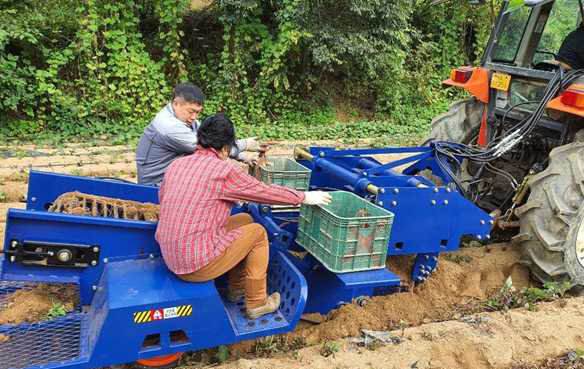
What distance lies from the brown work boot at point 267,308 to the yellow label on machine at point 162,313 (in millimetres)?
464

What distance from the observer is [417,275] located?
375 centimetres

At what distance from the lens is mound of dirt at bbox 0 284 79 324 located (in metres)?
3.05

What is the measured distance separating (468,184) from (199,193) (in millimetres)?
2759

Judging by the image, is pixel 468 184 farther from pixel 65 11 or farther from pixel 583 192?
pixel 65 11

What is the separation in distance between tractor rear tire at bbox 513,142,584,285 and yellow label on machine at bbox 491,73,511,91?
0.99 m

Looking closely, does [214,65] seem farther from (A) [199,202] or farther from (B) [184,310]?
(B) [184,310]

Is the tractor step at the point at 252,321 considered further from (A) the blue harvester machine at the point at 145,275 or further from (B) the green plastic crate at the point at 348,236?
(B) the green plastic crate at the point at 348,236

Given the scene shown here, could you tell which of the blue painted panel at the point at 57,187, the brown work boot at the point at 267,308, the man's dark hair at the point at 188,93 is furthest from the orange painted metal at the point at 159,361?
the man's dark hair at the point at 188,93

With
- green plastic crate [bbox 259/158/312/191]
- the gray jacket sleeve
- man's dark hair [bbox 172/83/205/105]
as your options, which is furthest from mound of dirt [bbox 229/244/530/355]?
man's dark hair [bbox 172/83/205/105]

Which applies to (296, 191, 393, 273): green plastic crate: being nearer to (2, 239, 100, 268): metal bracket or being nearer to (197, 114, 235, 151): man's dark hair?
(197, 114, 235, 151): man's dark hair

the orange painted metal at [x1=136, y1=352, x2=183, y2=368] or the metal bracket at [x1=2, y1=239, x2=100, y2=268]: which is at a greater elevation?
the metal bracket at [x1=2, y1=239, x2=100, y2=268]

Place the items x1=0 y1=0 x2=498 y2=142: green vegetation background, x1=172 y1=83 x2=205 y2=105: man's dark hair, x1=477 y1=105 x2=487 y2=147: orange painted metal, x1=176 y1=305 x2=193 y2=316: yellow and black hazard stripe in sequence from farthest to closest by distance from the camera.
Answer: x1=0 y1=0 x2=498 y2=142: green vegetation background
x1=477 y1=105 x2=487 y2=147: orange painted metal
x1=172 y1=83 x2=205 y2=105: man's dark hair
x1=176 y1=305 x2=193 y2=316: yellow and black hazard stripe

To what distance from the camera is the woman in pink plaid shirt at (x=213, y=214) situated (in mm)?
2768

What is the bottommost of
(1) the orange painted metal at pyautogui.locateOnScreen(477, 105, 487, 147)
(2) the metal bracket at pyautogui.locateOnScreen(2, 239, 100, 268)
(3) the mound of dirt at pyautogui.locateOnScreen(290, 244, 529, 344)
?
(3) the mound of dirt at pyautogui.locateOnScreen(290, 244, 529, 344)
